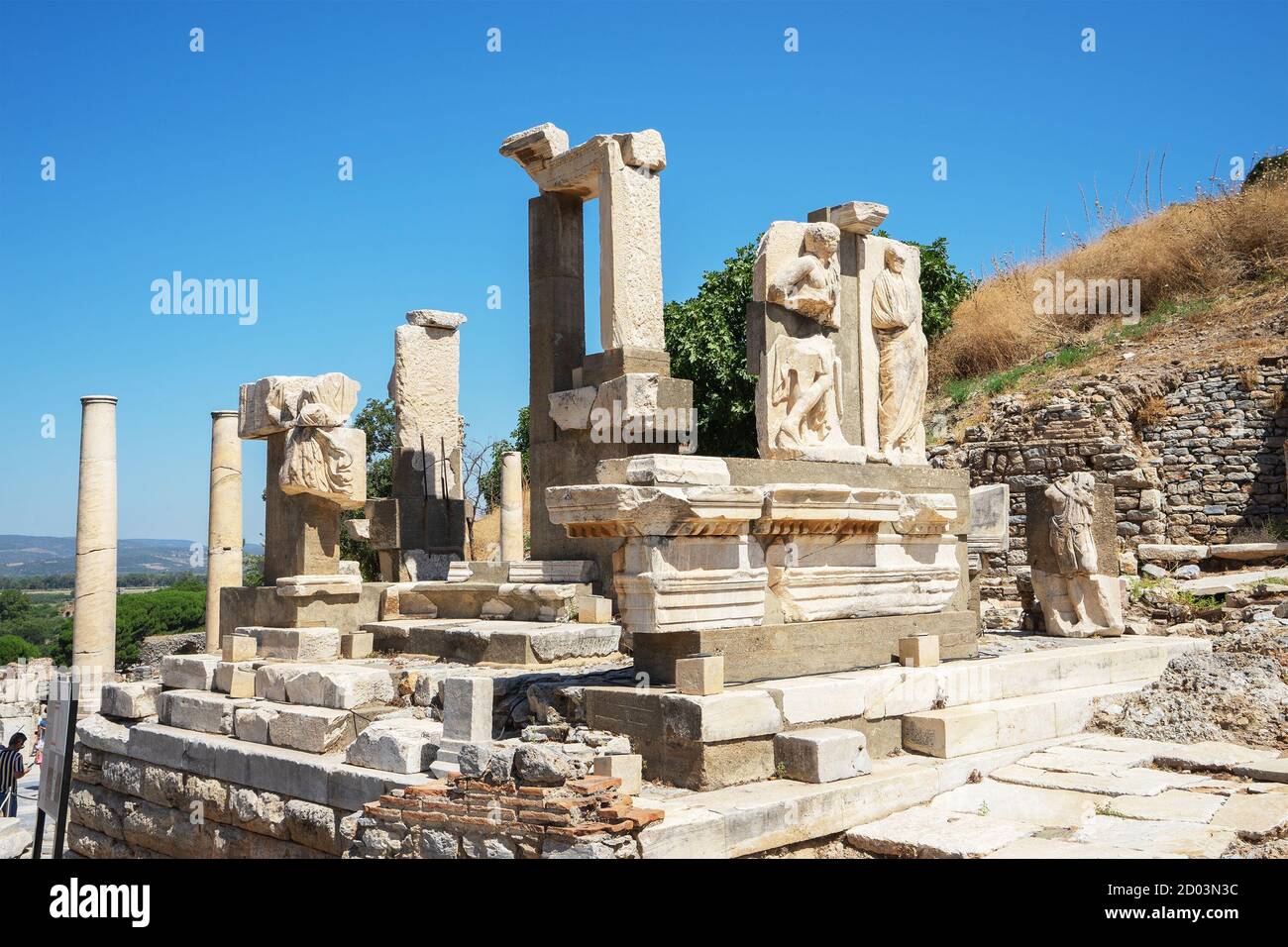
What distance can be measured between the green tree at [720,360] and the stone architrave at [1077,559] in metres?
10.9

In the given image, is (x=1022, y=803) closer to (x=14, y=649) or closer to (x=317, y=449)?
(x=317, y=449)

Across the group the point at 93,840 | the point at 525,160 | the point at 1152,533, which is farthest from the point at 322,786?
the point at 1152,533

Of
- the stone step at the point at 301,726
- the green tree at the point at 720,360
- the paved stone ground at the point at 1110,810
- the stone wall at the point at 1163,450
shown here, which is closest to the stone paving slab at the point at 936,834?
the paved stone ground at the point at 1110,810

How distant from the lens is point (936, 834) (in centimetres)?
498

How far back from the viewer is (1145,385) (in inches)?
728

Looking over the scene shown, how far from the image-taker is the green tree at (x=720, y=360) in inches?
815

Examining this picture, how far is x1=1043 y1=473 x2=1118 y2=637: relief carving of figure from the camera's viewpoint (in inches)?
369

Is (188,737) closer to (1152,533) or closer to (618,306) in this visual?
(618,306)

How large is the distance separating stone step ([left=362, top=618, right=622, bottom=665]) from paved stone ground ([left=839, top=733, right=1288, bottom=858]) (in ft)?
10.9

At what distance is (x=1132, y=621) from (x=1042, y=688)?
3035 mm

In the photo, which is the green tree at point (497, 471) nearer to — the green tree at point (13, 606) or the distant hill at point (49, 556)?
the green tree at point (13, 606)

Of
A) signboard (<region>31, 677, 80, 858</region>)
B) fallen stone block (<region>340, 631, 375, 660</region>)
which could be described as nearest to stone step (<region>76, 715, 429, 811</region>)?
signboard (<region>31, 677, 80, 858</region>)

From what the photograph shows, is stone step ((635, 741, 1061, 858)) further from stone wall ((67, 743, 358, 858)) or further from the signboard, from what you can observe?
the signboard
